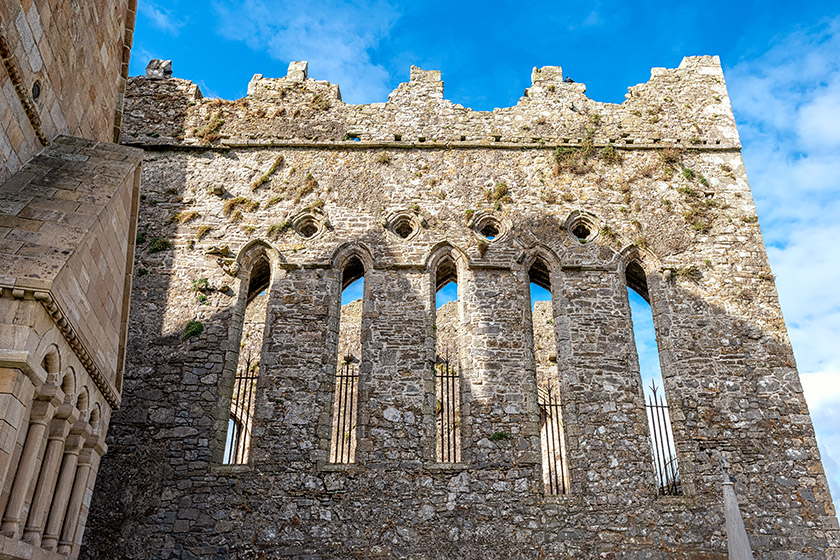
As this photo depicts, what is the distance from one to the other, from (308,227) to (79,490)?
222 inches

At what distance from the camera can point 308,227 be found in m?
10.8

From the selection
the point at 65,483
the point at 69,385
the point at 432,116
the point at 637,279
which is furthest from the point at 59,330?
the point at 637,279

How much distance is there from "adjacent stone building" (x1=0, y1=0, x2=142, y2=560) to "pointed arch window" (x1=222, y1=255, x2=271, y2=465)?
2.68m

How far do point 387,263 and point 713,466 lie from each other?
16.7ft

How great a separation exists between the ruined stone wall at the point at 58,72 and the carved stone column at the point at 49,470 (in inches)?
79.9

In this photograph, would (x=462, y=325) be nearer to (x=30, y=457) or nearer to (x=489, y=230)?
(x=489, y=230)

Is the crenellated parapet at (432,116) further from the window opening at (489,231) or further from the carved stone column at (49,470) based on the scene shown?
the carved stone column at (49,470)

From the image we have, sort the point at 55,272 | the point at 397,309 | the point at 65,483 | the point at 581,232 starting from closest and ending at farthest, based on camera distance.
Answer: the point at 55,272 → the point at 65,483 → the point at 397,309 → the point at 581,232

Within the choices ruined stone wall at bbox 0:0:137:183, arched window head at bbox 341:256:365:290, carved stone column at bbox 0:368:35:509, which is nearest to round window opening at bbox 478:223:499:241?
arched window head at bbox 341:256:365:290

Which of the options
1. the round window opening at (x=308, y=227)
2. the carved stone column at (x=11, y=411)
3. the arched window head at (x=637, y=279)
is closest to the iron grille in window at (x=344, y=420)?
the round window opening at (x=308, y=227)

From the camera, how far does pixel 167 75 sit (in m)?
12.4

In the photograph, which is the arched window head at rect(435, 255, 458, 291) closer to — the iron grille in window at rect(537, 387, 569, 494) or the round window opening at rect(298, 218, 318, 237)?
the round window opening at rect(298, 218, 318, 237)

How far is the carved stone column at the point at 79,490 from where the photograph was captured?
5.72 meters

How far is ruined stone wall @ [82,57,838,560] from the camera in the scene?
27.9 feet
